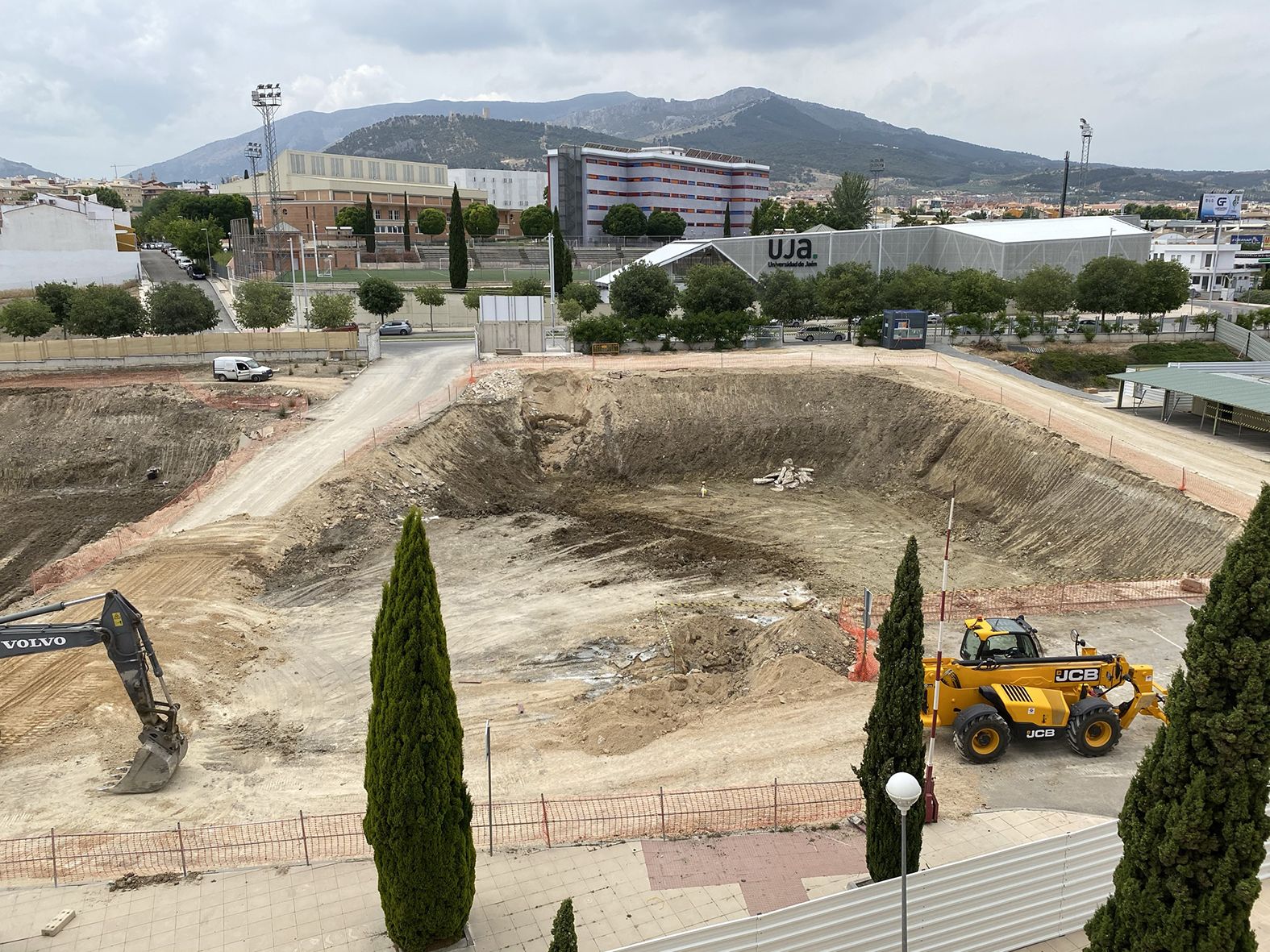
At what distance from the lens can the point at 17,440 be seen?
39.9m

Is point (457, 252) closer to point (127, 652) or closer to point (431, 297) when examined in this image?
point (431, 297)

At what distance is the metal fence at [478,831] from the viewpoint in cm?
1438

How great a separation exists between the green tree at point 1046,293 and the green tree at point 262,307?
48.9 metres

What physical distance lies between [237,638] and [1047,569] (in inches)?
Result: 1005

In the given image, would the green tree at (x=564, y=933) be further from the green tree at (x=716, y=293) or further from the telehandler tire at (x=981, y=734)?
the green tree at (x=716, y=293)

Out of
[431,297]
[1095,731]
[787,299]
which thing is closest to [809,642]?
[1095,731]

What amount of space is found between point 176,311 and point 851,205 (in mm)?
96959

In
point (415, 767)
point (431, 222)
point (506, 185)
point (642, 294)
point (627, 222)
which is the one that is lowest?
point (415, 767)

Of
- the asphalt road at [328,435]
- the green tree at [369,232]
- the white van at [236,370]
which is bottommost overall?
the asphalt road at [328,435]

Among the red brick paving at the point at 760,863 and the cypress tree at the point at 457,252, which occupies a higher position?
the cypress tree at the point at 457,252

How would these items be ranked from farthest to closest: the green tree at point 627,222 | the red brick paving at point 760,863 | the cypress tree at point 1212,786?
the green tree at point 627,222 < the red brick paving at point 760,863 < the cypress tree at point 1212,786

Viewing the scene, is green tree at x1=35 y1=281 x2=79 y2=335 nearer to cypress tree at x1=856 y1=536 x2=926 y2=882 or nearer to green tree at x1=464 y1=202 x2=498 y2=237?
green tree at x1=464 y1=202 x2=498 y2=237

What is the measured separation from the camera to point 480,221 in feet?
351

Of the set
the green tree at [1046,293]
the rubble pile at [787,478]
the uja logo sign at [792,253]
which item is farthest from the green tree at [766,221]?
the rubble pile at [787,478]
